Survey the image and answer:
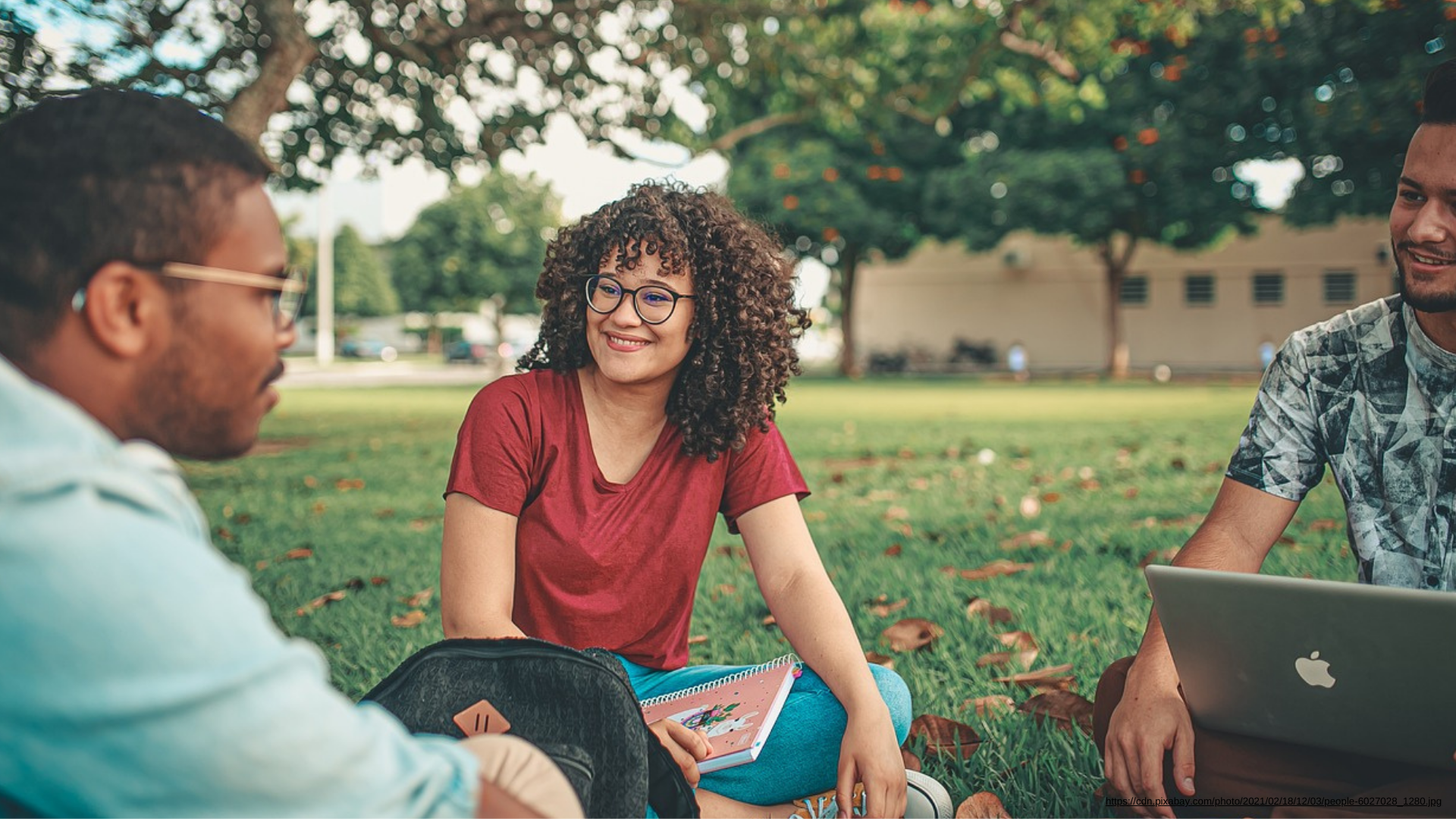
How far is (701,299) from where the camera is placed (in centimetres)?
253

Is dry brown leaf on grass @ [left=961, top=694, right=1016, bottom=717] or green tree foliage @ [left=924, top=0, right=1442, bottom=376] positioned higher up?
green tree foliage @ [left=924, top=0, right=1442, bottom=376]

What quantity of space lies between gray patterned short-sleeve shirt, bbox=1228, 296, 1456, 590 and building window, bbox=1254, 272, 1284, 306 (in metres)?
34.0

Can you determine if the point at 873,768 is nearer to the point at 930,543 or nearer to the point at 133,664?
the point at 133,664

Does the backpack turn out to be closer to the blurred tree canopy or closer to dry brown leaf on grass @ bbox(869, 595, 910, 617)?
dry brown leaf on grass @ bbox(869, 595, 910, 617)

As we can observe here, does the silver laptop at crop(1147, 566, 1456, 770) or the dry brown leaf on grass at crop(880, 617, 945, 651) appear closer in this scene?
the silver laptop at crop(1147, 566, 1456, 770)

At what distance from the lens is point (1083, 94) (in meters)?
11.0

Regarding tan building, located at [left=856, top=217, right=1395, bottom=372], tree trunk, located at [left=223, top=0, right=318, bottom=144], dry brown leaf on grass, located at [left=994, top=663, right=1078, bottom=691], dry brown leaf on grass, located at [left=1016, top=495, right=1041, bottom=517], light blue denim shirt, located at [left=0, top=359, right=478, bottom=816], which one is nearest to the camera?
light blue denim shirt, located at [left=0, top=359, right=478, bottom=816]

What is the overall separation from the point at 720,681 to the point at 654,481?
0.47 metres

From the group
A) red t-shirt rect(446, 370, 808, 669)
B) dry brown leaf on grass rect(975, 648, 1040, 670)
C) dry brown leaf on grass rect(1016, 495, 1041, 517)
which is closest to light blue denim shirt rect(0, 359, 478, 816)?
red t-shirt rect(446, 370, 808, 669)

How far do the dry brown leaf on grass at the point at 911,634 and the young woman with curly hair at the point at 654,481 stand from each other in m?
1.24

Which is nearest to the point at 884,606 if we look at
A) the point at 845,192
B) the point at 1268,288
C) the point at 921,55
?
the point at 921,55

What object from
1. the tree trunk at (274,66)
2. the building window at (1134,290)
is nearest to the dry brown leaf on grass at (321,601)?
the tree trunk at (274,66)

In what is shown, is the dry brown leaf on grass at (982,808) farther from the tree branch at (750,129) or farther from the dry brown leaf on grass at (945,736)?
the tree branch at (750,129)

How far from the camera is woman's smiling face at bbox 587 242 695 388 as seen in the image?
7.98 feet
